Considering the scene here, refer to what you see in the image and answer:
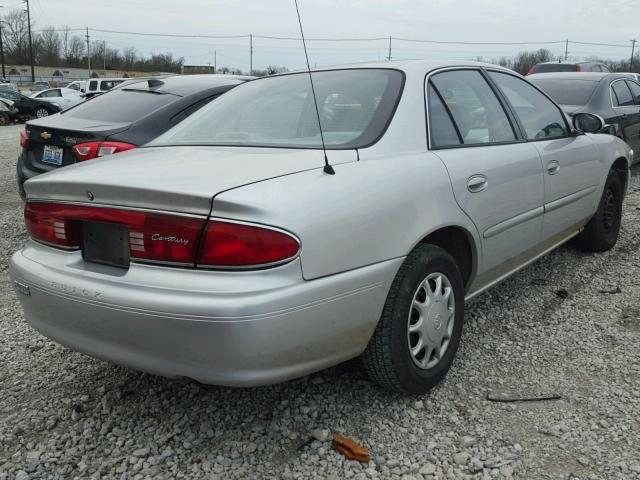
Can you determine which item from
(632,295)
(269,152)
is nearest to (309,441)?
(269,152)

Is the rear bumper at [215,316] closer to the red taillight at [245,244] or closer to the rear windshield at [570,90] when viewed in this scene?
the red taillight at [245,244]

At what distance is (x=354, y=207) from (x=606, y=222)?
11.2 feet

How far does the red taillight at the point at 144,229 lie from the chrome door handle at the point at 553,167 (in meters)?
2.40

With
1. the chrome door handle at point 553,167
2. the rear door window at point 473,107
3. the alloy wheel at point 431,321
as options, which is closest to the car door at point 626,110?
the chrome door handle at point 553,167

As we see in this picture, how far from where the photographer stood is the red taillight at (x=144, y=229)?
6.65ft

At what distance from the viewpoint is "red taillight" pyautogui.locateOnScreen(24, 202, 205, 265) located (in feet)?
6.65

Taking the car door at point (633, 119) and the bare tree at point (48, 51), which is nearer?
the car door at point (633, 119)

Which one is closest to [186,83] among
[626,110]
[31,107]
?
[626,110]

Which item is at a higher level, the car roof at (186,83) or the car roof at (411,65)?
the car roof at (411,65)

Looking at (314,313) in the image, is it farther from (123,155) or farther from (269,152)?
(123,155)

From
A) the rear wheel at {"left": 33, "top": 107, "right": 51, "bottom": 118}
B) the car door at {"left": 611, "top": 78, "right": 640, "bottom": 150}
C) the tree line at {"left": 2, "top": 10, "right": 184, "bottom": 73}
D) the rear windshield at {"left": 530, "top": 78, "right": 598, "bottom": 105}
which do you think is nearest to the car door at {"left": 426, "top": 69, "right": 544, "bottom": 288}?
the rear windshield at {"left": 530, "top": 78, "right": 598, "bottom": 105}

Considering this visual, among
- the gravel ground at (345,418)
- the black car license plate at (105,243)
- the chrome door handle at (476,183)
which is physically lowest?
the gravel ground at (345,418)

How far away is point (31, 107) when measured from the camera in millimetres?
24266

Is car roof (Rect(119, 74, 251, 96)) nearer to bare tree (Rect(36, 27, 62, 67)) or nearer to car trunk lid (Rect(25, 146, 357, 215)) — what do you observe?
car trunk lid (Rect(25, 146, 357, 215))
